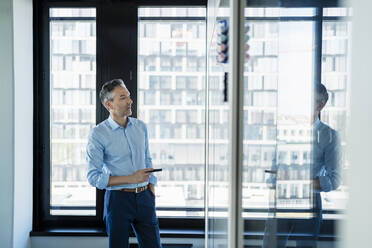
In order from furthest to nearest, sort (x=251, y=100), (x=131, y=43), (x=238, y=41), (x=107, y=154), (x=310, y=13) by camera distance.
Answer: (x=131, y=43)
(x=107, y=154)
(x=238, y=41)
(x=251, y=100)
(x=310, y=13)

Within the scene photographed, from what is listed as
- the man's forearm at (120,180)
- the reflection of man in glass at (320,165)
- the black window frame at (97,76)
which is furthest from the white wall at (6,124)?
the reflection of man in glass at (320,165)

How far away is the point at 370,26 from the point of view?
0.32 meters

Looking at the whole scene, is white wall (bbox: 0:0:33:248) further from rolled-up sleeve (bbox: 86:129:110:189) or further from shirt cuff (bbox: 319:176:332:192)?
shirt cuff (bbox: 319:176:332:192)

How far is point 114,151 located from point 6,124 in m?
0.91

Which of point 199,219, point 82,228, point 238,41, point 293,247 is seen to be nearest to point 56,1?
point 82,228

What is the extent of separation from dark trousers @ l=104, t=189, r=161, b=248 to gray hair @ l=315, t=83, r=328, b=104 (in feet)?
7.15

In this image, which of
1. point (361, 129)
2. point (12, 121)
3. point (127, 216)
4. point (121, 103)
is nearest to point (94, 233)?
point (127, 216)

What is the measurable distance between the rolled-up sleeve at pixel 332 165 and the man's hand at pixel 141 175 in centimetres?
212

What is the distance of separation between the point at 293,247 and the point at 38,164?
298cm

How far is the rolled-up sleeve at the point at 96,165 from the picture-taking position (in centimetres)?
246

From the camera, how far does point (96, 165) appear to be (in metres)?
2.50

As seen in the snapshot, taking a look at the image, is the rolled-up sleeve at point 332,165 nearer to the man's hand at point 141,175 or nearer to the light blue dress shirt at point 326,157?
the light blue dress shirt at point 326,157

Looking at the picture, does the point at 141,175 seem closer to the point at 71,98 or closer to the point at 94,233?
the point at 94,233

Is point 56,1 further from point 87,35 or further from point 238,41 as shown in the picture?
point 238,41
